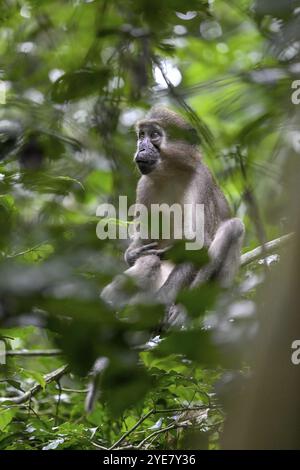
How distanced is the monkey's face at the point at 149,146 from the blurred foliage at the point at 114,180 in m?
2.73

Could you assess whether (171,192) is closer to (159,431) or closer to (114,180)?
(159,431)

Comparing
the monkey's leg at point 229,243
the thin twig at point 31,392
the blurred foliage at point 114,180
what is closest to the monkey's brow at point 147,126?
the monkey's leg at point 229,243

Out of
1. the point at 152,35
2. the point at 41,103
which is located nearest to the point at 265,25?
the point at 152,35

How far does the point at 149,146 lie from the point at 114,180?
5019mm

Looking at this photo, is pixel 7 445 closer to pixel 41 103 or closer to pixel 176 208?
pixel 41 103

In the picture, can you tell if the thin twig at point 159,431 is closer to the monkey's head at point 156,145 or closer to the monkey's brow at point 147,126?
the monkey's head at point 156,145

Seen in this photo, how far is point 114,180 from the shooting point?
254cm

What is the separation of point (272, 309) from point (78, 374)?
507 mm

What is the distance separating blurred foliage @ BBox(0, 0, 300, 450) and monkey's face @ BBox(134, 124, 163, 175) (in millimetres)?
2726

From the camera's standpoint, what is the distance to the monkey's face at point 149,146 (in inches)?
291

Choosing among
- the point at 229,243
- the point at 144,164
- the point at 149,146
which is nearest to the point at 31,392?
the point at 229,243

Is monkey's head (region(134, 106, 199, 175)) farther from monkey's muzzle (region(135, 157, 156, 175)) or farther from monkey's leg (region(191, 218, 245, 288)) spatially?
monkey's leg (region(191, 218, 245, 288))

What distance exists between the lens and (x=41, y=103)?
2523 millimetres
